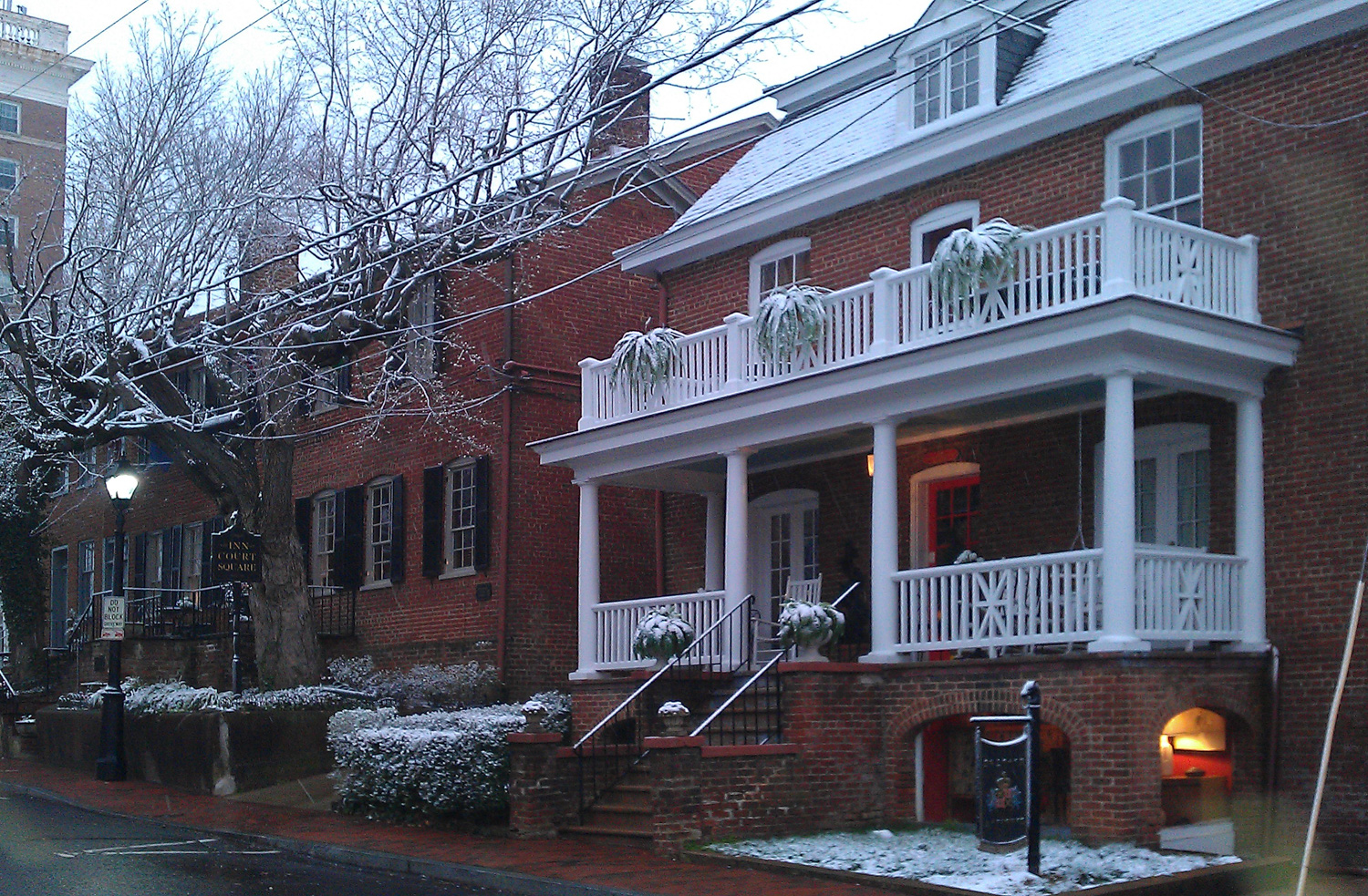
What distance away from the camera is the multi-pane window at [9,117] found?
150 ft

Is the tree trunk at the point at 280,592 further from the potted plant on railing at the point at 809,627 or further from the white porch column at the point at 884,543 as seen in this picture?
the white porch column at the point at 884,543

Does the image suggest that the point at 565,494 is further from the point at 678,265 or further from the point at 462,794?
the point at 462,794

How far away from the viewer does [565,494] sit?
892 inches

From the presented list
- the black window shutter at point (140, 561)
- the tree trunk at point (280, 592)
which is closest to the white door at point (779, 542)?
the tree trunk at point (280, 592)

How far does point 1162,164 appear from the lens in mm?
15016

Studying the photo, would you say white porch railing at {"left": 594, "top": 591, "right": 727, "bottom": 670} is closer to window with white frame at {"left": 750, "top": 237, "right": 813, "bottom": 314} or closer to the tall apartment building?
window with white frame at {"left": 750, "top": 237, "right": 813, "bottom": 314}

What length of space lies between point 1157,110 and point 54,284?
16384 millimetres

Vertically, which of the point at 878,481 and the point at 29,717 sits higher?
the point at 878,481

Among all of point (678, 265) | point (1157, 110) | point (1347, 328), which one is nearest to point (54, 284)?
point (678, 265)

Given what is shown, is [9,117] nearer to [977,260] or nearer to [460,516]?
[460,516]

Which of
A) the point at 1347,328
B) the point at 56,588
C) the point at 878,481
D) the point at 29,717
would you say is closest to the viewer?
the point at 1347,328

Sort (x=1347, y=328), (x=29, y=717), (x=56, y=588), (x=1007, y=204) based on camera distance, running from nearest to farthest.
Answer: (x=1347, y=328) → (x=1007, y=204) → (x=29, y=717) → (x=56, y=588)

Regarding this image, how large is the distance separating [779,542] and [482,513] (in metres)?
4.99

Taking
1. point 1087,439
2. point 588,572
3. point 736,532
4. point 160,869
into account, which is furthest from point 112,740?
point 1087,439
